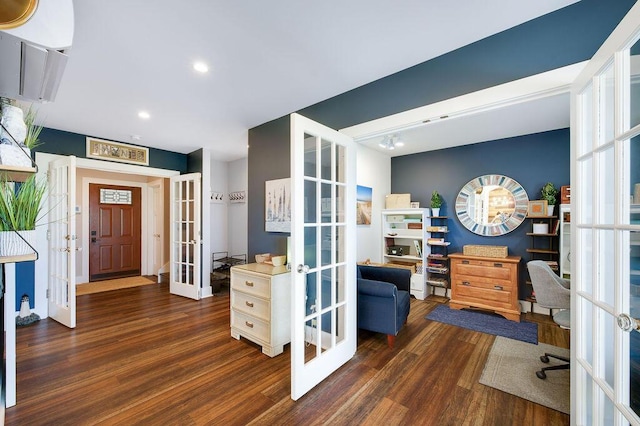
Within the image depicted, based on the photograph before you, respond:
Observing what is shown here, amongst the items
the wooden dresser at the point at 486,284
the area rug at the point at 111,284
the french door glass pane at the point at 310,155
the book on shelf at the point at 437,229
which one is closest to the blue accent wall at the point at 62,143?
the area rug at the point at 111,284

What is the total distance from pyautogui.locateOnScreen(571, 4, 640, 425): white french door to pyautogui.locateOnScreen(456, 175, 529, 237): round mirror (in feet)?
9.11

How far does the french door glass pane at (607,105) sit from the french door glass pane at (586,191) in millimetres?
158

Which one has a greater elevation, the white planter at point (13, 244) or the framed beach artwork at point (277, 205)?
the framed beach artwork at point (277, 205)

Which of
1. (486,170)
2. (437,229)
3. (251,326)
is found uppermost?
(486,170)

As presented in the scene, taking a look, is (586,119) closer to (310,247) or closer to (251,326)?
(310,247)

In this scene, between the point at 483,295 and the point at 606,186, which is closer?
the point at 606,186

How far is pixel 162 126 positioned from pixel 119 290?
10.4ft

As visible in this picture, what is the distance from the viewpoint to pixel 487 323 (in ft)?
10.6

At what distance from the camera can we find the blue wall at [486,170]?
3.59 meters

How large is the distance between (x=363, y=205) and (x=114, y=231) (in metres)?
5.39

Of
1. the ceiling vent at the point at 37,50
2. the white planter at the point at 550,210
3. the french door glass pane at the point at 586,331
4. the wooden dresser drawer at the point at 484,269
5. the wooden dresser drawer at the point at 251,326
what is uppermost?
the ceiling vent at the point at 37,50

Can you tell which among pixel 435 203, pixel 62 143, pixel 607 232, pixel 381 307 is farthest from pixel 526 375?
pixel 62 143

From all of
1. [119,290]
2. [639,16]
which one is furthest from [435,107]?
[119,290]

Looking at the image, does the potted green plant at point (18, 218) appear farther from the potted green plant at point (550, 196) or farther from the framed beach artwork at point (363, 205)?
the potted green plant at point (550, 196)
